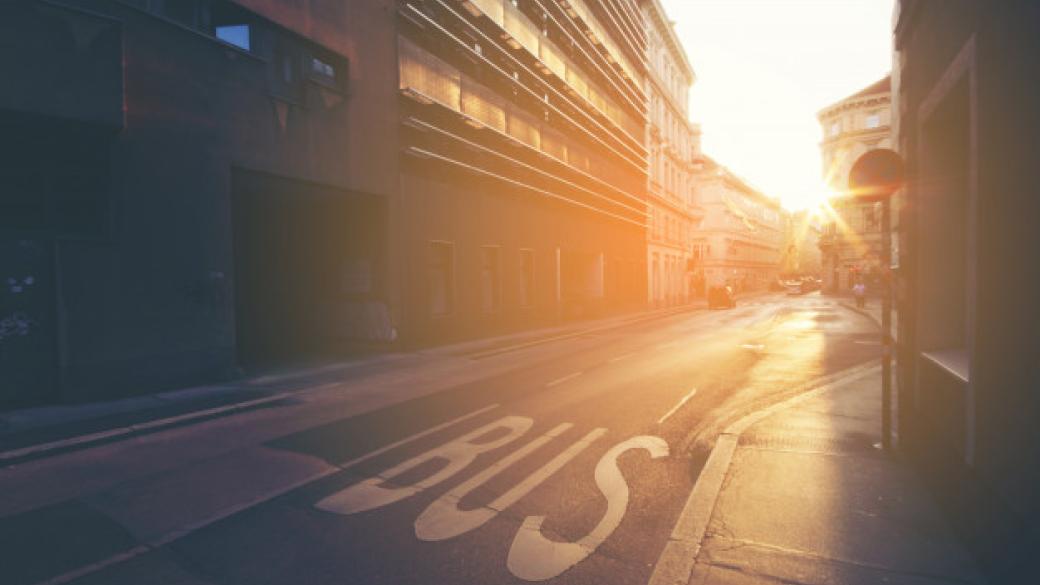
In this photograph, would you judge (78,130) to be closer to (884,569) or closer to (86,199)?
(86,199)

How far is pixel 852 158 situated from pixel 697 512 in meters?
69.2

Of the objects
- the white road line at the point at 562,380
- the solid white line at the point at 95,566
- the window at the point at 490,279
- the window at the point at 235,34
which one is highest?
the window at the point at 235,34

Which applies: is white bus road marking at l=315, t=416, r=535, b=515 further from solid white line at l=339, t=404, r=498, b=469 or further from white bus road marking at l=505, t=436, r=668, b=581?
white bus road marking at l=505, t=436, r=668, b=581

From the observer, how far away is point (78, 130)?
9.02 m

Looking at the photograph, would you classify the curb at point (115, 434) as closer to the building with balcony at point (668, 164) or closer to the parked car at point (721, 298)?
the parked car at point (721, 298)

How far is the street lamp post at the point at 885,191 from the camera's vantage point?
5844mm

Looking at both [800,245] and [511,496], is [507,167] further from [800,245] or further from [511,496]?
[800,245]

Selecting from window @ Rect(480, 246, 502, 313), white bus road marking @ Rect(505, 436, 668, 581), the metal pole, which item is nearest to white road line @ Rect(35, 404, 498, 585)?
white bus road marking @ Rect(505, 436, 668, 581)

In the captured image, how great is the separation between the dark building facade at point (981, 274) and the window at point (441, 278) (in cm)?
1404

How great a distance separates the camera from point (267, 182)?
12914 mm

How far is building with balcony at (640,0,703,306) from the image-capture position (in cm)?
4453

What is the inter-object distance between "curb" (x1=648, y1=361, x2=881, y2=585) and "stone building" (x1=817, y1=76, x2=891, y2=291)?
2274 inches

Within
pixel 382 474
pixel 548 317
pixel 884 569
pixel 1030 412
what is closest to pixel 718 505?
pixel 884 569

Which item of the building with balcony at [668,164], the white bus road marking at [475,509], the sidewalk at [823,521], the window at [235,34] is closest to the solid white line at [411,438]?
the white bus road marking at [475,509]
